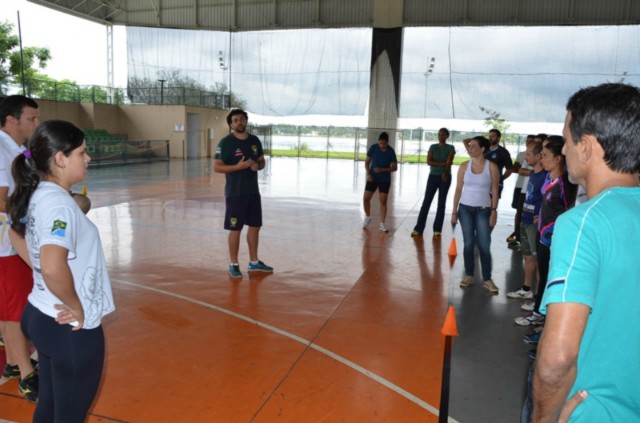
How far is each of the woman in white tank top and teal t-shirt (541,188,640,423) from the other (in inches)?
190

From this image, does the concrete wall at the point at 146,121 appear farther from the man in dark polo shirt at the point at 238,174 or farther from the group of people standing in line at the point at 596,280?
the group of people standing in line at the point at 596,280

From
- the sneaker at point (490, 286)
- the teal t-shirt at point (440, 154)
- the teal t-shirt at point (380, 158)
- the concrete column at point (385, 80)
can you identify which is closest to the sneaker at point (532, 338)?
the sneaker at point (490, 286)

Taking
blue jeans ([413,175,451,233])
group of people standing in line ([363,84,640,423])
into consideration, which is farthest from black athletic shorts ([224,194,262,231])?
group of people standing in line ([363,84,640,423])

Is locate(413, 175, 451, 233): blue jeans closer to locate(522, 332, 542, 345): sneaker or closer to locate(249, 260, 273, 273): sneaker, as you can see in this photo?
locate(249, 260, 273, 273): sneaker

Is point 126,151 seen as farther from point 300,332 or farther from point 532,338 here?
point 532,338

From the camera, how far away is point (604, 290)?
1.25 meters

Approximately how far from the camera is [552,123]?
955 inches

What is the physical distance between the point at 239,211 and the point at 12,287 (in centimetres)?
306

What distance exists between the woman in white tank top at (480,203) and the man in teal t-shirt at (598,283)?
478cm

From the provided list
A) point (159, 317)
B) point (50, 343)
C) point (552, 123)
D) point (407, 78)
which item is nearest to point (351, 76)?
point (407, 78)

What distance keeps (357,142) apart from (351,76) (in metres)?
5.06

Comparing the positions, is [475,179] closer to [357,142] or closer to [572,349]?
[572,349]

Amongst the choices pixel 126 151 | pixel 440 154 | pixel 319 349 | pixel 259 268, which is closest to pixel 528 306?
pixel 319 349

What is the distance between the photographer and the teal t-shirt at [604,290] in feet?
4.03
